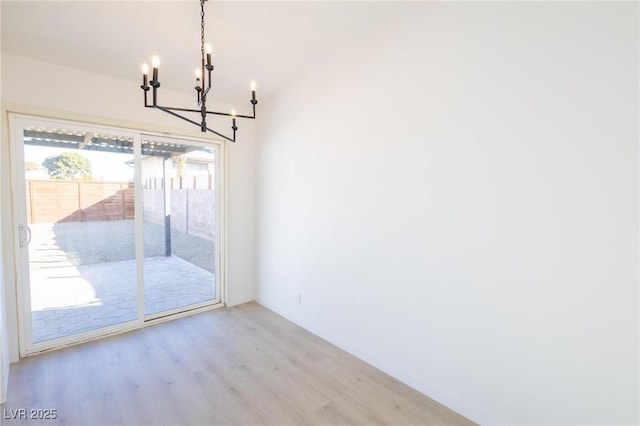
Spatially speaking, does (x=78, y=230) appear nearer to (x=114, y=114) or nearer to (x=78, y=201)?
(x=78, y=201)

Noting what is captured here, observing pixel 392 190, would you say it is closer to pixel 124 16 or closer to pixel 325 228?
pixel 325 228

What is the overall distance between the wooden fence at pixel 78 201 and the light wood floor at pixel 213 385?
122cm

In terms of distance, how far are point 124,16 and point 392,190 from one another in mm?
2290

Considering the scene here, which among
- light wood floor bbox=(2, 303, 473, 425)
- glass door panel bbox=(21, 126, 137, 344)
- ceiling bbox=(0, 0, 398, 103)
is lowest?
light wood floor bbox=(2, 303, 473, 425)

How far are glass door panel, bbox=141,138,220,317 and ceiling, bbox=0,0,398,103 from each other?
0.87 meters

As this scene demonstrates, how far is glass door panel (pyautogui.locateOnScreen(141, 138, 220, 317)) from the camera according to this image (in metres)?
3.24

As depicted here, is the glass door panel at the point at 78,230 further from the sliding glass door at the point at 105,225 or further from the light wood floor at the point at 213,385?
the light wood floor at the point at 213,385

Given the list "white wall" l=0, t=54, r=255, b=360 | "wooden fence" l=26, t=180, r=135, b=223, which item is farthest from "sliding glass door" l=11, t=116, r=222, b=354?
"white wall" l=0, t=54, r=255, b=360

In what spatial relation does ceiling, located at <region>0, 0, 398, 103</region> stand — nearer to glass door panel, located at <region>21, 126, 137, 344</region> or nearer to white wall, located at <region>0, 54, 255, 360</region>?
white wall, located at <region>0, 54, 255, 360</region>

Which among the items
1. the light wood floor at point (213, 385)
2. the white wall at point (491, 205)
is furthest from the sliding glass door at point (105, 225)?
the white wall at point (491, 205)

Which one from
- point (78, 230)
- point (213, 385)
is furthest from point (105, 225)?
point (213, 385)

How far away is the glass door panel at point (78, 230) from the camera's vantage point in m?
2.62

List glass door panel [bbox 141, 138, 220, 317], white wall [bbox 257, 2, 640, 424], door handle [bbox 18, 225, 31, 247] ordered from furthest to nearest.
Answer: glass door panel [bbox 141, 138, 220, 317], door handle [bbox 18, 225, 31, 247], white wall [bbox 257, 2, 640, 424]

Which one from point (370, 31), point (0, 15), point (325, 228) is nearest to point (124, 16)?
point (0, 15)
